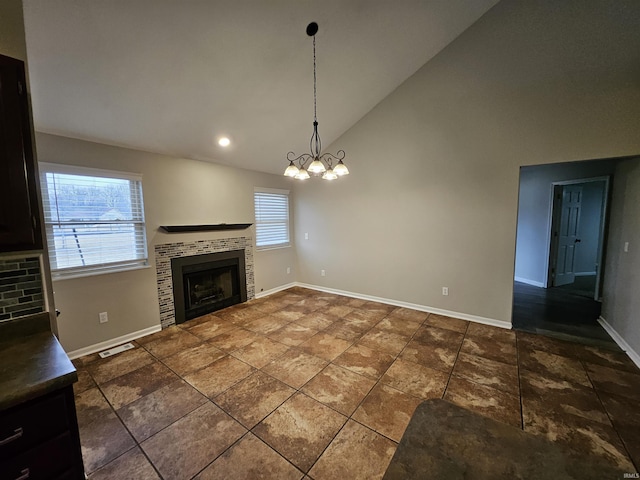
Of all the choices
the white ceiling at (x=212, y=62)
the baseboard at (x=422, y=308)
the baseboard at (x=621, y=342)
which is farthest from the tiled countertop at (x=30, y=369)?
the baseboard at (x=621, y=342)

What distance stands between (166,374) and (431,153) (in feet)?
14.5

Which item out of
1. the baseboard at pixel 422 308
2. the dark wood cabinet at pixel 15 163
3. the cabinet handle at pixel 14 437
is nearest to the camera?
the cabinet handle at pixel 14 437

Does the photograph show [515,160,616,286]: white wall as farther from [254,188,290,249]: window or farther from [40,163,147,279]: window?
[40,163,147,279]: window

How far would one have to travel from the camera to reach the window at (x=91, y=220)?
8.98ft

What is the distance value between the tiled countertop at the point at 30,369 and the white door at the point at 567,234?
289 inches

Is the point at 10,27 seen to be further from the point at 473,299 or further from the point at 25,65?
the point at 473,299

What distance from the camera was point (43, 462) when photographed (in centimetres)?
107

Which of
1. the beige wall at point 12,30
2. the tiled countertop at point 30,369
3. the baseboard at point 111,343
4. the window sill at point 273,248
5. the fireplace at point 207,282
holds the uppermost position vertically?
the beige wall at point 12,30

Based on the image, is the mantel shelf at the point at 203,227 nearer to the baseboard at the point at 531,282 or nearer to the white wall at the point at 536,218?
the white wall at the point at 536,218

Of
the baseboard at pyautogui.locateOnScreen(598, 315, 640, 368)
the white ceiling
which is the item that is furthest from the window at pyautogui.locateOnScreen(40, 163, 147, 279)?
the baseboard at pyautogui.locateOnScreen(598, 315, 640, 368)

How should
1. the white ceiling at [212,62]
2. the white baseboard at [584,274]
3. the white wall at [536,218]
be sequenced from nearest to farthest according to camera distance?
the white ceiling at [212,62]
the white wall at [536,218]
the white baseboard at [584,274]

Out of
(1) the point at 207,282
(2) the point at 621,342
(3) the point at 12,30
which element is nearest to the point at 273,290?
(1) the point at 207,282

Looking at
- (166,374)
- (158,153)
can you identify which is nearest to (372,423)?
(166,374)

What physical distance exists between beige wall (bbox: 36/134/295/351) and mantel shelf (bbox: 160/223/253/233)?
8 centimetres
